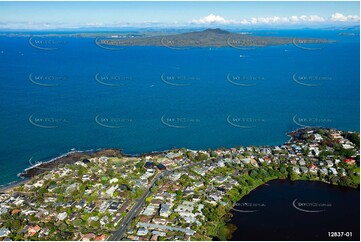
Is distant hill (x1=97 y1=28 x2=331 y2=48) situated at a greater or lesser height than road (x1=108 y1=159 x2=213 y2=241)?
greater

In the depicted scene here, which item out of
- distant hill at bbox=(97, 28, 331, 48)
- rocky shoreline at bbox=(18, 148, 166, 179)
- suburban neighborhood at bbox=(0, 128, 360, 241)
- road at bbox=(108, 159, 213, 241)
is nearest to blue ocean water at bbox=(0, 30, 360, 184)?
rocky shoreline at bbox=(18, 148, 166, 179)

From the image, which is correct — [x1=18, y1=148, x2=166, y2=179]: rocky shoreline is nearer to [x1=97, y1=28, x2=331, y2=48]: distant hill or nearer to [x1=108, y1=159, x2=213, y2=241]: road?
[x1=108, y1=159, x2=213, y2=241]: road

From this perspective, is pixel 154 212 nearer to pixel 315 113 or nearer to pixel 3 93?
pixel 315 113

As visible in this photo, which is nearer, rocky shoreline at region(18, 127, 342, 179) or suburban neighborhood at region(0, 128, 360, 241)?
suburban neighborhood at region(0, 128, 360, 241)

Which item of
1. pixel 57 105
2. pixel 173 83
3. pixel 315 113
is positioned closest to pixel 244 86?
pixel 173 83

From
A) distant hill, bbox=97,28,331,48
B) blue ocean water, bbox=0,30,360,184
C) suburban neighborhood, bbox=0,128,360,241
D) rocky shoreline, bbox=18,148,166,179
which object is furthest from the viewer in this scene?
distant hill, bbox=97,28,331,48

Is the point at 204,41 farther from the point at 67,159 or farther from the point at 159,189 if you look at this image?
the point at 159,189

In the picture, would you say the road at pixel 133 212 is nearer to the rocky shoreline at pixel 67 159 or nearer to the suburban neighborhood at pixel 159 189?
the suburban neighborhood at pixel 159 189

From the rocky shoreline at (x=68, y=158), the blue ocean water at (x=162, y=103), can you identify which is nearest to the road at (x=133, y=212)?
the rocky shoreline at (x=68, y=158)
